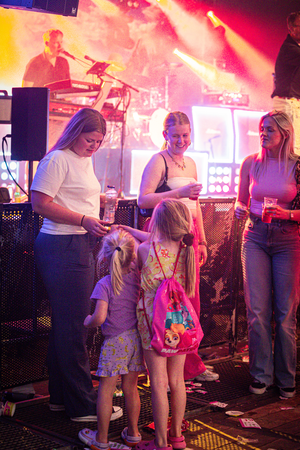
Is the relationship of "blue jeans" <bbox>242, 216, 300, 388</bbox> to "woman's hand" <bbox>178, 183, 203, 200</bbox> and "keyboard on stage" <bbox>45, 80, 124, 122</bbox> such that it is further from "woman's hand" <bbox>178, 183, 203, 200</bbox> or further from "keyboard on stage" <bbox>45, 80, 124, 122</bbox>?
"keyboard on stage" <bbox>45, 80, 124, 122</bbox>

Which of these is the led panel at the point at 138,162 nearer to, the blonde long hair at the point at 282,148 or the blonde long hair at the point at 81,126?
the blonde long hair at the point at 282,148

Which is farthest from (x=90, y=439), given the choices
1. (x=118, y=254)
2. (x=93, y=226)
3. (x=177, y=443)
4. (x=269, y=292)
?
(x=269, y=292)

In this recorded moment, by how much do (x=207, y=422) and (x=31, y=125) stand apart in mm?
2386

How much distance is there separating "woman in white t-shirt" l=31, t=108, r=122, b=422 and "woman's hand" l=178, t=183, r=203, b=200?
511mm

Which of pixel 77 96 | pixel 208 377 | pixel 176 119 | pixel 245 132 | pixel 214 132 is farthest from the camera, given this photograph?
pixel 245 132

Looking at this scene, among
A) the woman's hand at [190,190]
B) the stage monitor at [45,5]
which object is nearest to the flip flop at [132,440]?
→ the woman's hand at [190,190]

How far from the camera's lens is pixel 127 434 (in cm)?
243

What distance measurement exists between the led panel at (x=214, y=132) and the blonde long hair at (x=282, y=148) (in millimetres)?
6570

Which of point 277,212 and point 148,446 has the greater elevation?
point 277,212

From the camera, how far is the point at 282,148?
3.22m

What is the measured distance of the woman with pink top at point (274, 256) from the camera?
3.20 meters

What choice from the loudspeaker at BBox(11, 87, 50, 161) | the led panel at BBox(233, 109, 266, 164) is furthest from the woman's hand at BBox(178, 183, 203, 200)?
the led panel at BBox(233, 109, 266, 164)

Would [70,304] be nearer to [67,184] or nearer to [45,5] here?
[67,184]

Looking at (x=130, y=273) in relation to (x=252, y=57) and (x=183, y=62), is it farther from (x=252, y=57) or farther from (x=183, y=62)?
(x=252, y=57)
